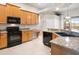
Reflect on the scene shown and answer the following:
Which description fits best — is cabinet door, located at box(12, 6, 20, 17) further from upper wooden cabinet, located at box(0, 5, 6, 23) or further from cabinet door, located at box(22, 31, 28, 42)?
cabinet door, located at box(22, 31, 28, 42)

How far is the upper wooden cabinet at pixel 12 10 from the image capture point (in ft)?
13.8

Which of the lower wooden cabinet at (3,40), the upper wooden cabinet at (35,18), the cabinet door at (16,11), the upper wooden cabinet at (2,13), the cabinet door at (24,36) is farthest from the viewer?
the upper wooden cabinet at (35,18)

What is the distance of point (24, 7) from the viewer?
18.6 feet

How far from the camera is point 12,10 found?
174 inches

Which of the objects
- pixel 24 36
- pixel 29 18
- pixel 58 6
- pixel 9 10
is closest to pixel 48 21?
pixel 29 18

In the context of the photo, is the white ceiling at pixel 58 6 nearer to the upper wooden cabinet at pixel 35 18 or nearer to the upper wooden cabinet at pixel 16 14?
the upper wooden cabinet at pixel 35 18

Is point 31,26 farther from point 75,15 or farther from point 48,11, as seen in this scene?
point 75,15

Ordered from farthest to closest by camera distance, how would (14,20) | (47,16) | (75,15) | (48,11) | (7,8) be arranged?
(47,16), (48,11), (14,20), (7,8), (75,15)

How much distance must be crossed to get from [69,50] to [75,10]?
2.16 meters

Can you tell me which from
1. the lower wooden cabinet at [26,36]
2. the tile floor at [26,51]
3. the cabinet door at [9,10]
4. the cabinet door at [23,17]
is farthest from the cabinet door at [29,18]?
the tile floor at [26,51]

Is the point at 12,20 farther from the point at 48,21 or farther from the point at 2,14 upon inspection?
the point at 48,21

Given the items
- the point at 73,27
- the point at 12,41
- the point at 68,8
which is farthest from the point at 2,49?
the point at 68,8

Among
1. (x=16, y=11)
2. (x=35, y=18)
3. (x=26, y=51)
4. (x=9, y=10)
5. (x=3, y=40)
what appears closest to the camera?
(x=26, y=51)

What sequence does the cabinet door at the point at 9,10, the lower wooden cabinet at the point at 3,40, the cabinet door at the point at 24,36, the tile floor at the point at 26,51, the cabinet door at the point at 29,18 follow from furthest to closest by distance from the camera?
the cabinet door at the point at 29,18
the cabinet door at the point at 24,36
the cabinet door at the point at 9,10
the lower wooden cabinet at the point at 3,40
the tile floor at the point at 26,51
